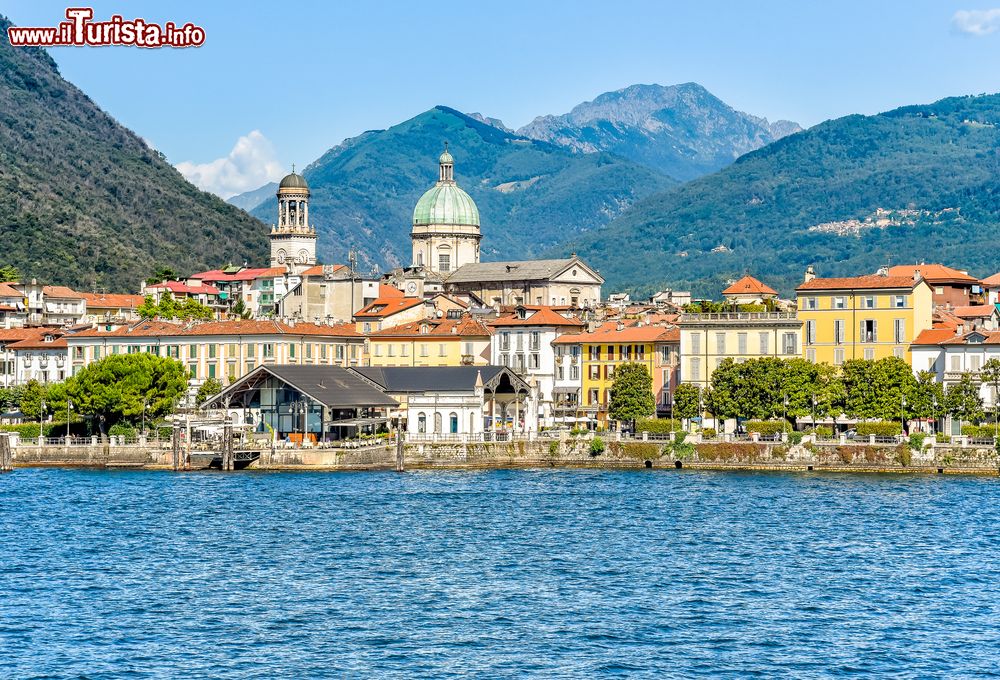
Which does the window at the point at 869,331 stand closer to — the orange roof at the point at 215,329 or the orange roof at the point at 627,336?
the orange roof at the point at 627,336

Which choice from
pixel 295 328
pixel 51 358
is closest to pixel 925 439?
pixel 295 328

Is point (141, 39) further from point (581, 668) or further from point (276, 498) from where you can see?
point (581, 668)

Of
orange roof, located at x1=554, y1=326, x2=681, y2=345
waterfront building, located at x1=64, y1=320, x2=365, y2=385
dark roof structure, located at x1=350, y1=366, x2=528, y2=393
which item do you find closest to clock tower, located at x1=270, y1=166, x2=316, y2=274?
waterfront building, located at x1=64, y1=320, x2=365, y2=385

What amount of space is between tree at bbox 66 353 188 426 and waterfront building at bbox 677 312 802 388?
2942 centimetres

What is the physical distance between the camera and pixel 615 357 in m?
112

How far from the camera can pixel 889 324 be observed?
104 m

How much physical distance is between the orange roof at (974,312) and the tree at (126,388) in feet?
171

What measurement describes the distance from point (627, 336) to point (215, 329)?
26722mm

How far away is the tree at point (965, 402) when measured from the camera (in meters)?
95.7

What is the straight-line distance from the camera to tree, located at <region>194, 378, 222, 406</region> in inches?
4323

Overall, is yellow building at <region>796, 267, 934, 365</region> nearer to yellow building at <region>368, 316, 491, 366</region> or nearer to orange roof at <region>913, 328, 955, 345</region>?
orange roof at <region>913, 328, 955, 345</region>

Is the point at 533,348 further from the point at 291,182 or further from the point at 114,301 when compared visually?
the point at 291,182

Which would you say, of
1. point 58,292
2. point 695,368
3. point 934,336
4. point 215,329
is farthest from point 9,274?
point 934,336

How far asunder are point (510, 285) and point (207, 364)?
4824 cm
